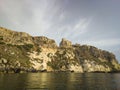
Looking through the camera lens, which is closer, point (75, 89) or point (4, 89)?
point (4, 89)

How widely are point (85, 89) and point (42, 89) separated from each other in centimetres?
1607

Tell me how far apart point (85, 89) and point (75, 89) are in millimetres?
3827

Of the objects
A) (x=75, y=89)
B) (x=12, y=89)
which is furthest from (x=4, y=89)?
(x=75, y=89)

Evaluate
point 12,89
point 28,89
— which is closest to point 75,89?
point 28,89

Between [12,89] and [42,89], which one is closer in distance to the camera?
[12,89]

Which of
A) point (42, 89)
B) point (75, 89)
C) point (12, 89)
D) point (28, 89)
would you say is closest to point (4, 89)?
point (12, 89)

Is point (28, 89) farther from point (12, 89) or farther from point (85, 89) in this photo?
point (85, 89)

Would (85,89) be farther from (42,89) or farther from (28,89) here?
(28,89)

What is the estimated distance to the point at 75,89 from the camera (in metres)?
63.0

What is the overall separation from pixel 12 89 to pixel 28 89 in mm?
6028

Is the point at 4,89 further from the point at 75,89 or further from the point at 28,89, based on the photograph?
the point at 75,89

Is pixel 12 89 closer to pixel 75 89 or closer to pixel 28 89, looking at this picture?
pixel 28 89

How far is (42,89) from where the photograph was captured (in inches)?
2466

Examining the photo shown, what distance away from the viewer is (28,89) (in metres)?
61.0
